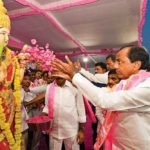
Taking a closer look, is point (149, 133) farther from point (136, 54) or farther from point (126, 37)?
point (126, 37)

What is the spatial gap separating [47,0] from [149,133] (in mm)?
2604

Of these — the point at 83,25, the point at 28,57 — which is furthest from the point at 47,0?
the point at 28,57

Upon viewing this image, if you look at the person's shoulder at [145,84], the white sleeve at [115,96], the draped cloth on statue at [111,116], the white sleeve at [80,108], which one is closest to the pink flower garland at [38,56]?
the white sleeve at [115,96]

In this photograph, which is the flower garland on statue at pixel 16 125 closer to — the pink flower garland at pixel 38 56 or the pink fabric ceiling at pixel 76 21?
the pink flower garland at pixel 38 56

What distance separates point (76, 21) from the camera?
16.7 feet

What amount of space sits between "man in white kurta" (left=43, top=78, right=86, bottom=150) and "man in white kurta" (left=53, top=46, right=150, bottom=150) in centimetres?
141

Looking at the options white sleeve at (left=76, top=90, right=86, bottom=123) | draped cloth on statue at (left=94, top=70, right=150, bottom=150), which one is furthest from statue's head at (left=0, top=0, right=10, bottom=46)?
white sleeve at (left=76, top=90, right=86, bottom=123)

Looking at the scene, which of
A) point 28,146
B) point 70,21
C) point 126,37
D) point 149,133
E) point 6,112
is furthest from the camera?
point 126,37

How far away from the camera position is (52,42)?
718 centimetres

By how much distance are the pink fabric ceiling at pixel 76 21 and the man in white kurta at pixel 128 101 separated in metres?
1.54

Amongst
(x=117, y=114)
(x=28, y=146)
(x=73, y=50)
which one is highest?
(x=73, y=50)

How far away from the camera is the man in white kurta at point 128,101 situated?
6.27 feet

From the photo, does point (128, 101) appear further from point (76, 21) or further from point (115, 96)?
point (76, 21)

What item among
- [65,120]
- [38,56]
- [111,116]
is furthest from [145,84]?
[65,120]
